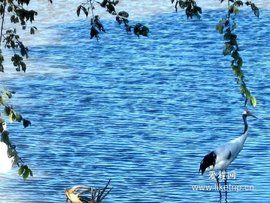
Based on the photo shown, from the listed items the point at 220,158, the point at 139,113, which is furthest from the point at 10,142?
the point at 139,113

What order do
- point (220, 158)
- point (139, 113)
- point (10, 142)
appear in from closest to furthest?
point (10, 142)
point (220, 158)
point (139, 113)

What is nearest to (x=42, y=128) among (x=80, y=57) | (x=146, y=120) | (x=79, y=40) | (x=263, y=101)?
(x=146, y=120)

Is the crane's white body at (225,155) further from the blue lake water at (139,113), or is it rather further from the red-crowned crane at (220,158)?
the blue lake water at (139,113)

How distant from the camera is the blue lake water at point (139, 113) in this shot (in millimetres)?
13992

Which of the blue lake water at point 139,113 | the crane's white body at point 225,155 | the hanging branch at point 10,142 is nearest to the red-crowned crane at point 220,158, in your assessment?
the crane's white body at point 225,155

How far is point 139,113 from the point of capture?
18797 mm

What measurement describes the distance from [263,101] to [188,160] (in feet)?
16.4

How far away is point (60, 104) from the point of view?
20.1 m

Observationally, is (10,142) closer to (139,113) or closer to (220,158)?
(220,158)

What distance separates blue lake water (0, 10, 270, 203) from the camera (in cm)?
1399

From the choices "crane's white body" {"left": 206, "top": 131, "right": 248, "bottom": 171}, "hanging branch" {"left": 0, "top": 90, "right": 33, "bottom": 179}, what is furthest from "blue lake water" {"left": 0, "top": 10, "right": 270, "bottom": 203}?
"hanging branch" {"left": 0, "top": 90, "right": 33, "bottom": 179}

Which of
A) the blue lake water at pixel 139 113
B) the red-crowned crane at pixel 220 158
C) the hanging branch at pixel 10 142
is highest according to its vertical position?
the hanging branch at pixel 10 142

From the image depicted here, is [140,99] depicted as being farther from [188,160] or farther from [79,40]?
[79,40]

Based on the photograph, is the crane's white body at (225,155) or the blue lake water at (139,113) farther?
the blue lake water at (139,113)
